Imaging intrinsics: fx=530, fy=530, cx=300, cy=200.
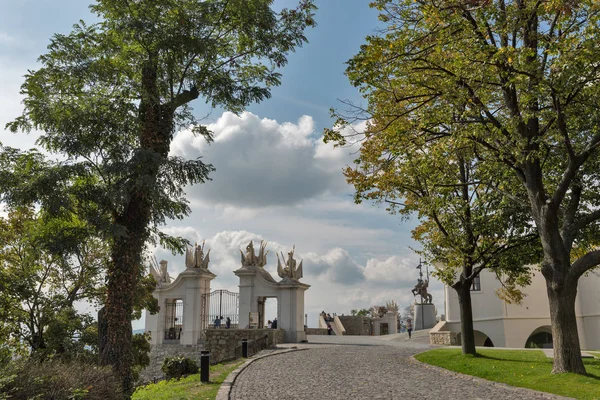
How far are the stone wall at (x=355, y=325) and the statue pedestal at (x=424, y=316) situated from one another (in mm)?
5108

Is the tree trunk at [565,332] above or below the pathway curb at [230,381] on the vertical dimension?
above

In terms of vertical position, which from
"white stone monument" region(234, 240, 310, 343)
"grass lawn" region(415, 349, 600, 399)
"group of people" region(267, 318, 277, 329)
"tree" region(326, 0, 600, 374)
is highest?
"tree" region(326, 0, 600, 374)

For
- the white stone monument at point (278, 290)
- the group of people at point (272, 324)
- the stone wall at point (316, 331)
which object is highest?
the white stone monument at point (278, 290)

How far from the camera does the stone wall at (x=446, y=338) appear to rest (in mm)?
26516

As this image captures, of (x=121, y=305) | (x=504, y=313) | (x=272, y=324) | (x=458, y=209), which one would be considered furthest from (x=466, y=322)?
(x=504, y=313)

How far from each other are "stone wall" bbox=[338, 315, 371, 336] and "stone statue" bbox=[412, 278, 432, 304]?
224 inches

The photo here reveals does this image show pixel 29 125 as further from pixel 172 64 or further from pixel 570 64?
pixel 570 64

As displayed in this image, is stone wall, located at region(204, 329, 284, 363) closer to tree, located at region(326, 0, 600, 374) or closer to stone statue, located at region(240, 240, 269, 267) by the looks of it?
stone statue, located at region(240, 240, 269, 267)

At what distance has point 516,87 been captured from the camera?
1264cm

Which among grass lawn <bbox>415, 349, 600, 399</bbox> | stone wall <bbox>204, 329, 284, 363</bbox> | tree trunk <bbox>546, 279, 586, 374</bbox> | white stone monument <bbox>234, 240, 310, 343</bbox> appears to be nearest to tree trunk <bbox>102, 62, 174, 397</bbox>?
grass lawn <bbox>415, 349, 600, 399</bbox>

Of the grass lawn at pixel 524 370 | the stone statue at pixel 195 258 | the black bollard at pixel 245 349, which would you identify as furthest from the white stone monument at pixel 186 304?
the grass lawn at pixel 524 370

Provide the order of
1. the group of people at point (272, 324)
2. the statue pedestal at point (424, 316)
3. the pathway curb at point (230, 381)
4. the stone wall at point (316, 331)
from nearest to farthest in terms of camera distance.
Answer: the pathway curb at point (230, 381), the group of people at point (272, 324), the stone wall at point (316, 331), the statue pedestal at point (424, 316)

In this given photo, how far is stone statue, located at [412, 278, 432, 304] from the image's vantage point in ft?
135

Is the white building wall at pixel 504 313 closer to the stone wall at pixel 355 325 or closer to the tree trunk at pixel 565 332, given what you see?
the stone wall at pixel 355 325
